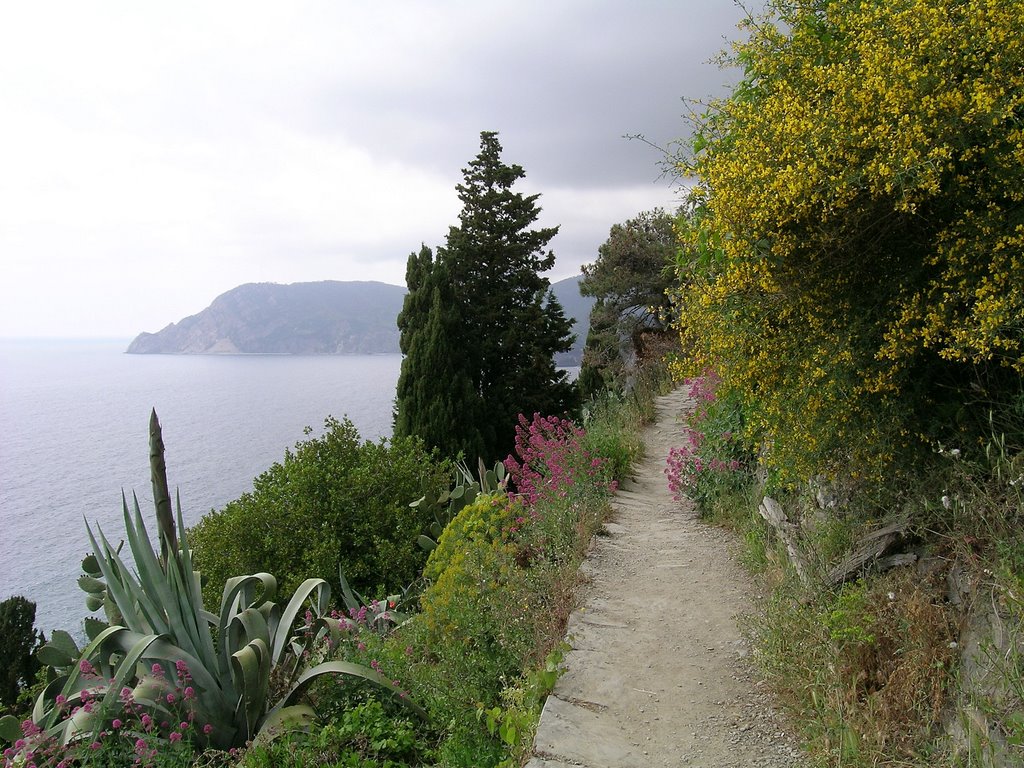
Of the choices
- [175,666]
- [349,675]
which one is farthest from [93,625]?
[349,675]

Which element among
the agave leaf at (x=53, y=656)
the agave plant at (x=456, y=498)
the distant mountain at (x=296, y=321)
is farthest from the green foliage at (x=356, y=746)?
the distant mountain at (x=296, y=321)

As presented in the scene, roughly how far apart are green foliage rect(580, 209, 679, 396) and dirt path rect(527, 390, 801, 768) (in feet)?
39.1

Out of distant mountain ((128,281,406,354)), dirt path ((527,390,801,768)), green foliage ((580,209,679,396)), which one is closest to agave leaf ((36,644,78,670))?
dirt path ((527,390,801,768))

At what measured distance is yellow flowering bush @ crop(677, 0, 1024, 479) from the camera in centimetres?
282

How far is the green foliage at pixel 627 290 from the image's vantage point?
57.2 feet

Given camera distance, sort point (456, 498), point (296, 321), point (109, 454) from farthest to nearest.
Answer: point (296, 321) < point (109, 454) < point (456, 498)

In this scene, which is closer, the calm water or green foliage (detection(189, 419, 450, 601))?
green foliage (detection(189, 419, 450, 601))

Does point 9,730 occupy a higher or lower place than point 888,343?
lower

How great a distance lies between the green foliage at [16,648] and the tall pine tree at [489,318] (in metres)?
7.86

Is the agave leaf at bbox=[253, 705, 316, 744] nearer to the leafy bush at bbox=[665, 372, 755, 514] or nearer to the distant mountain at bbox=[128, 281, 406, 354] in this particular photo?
the leafy bush at bbox=[665, 372, 755, 514]

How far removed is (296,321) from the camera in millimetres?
142000

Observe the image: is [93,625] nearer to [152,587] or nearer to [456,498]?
[152,587]

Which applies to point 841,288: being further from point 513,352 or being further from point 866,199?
point 513,352

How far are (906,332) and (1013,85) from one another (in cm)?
106
